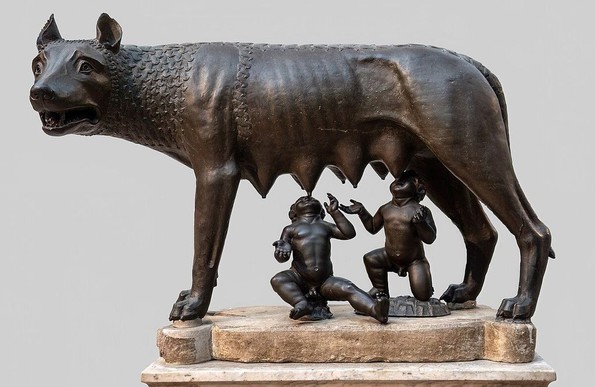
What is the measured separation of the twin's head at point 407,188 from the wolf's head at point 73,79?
1.20 m

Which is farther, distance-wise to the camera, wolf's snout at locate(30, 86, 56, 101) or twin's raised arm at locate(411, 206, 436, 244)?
twin's raised arm at locate(411, 206, 436, 244)

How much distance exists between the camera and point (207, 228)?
3.41m

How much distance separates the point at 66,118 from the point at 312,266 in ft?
3.68

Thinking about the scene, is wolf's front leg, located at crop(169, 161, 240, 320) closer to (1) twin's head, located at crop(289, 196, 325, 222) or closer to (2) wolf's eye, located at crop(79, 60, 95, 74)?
(1) twin's head, located at crop(289, 196, 325, 222)

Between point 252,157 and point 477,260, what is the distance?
1.10 meters

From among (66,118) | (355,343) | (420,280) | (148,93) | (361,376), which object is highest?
(148,93)

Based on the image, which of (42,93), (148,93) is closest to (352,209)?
(148,93)

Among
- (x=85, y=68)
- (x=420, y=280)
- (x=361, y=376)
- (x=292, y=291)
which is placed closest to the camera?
(x=361, y=376)

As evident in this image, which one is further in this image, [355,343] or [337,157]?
[337,157]

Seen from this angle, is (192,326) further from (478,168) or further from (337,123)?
(478,168)

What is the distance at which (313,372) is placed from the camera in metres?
3.26

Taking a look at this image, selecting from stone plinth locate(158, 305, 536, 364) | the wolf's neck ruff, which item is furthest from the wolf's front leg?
the wolf's neck ruff

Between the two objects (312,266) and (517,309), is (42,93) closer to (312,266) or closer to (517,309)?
(312,266)

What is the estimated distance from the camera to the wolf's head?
329cm
